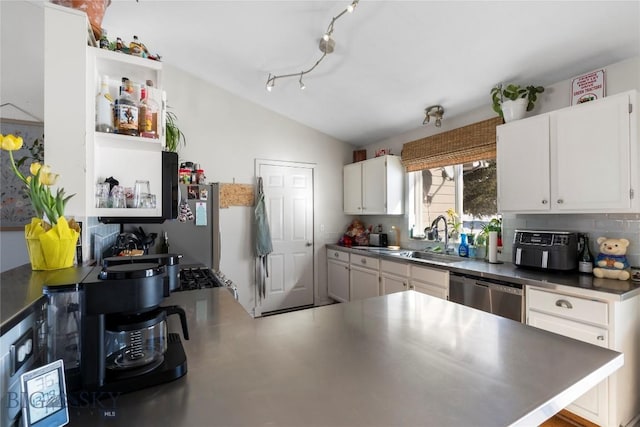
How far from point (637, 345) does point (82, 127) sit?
3275 mm

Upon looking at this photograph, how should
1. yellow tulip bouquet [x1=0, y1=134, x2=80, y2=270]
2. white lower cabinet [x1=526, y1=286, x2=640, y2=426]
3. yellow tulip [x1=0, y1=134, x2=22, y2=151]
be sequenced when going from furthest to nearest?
white lower cabinet [x1=526, y1=286, x2=640, y2=426]
yellow tulip bouquet [x1=0, y1=134, x2=80, y2=270]
yellow tulip [x1=0, y1=134, x2=22, y2=151]

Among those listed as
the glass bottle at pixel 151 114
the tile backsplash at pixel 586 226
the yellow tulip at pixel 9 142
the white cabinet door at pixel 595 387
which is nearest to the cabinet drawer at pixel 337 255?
the tile backsplash at pixel 586 226


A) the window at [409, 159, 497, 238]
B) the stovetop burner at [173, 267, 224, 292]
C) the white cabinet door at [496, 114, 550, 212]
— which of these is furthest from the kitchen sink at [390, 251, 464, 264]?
the stovetop burner at [173, 267, 224, 292]

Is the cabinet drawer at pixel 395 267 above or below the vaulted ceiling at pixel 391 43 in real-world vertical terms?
below

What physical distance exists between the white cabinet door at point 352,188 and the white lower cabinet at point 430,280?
4.73 feet

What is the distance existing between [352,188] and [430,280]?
6.44 feet

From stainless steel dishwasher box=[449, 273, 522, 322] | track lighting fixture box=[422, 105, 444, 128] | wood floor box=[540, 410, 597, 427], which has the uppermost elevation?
track lighting fixture box=[422, 105, 444, 128]

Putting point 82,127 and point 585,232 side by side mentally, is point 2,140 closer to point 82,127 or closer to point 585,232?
point 82,127

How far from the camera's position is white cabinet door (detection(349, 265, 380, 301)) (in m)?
3.52

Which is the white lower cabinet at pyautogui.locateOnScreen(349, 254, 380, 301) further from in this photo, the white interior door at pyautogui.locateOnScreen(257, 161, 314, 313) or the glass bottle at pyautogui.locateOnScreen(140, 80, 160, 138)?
the glass bottle at pyautogui.locateOnScreen(140, 80, 160, 138)

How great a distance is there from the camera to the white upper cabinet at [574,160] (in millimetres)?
1871

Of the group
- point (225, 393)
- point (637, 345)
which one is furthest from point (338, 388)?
point (637, 345)

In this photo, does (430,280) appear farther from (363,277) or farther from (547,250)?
(363,277)

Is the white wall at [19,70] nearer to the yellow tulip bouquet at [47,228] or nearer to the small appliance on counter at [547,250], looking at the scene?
the yellow tulip bouquet at [47,228]
